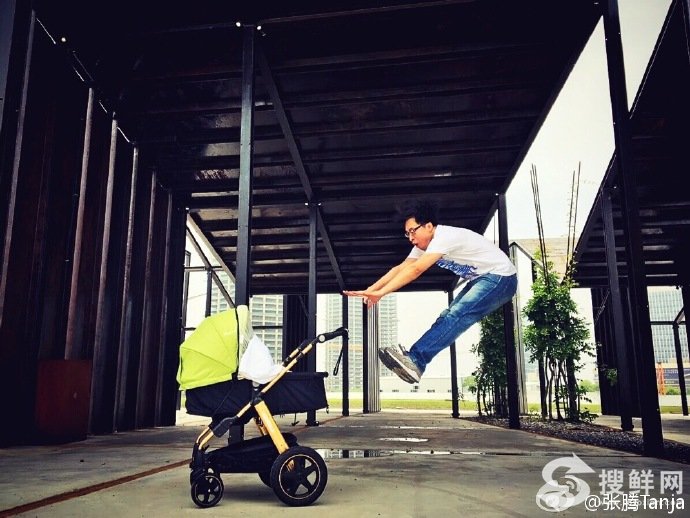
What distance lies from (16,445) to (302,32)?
18.7 ft

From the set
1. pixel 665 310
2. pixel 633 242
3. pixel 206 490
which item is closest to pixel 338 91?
pixel 633 242

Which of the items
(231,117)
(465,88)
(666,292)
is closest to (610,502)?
(465,88)

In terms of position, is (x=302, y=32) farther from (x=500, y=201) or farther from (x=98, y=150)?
(x=500, y=201)

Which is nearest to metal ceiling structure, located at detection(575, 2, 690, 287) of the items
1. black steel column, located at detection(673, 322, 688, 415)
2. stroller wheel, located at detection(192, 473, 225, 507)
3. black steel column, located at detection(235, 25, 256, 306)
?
black steel column, located at detection(673, 322, 688, 415)

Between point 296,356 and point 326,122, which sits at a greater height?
point 326,122

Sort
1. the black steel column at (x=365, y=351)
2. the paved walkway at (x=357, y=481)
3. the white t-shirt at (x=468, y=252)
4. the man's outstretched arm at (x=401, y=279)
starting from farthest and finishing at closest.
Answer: the black steel column at (x=365, y=351)
the white t-shirt at (x=468, y=252)
the man's outstretched arm at (x=401, y=279)
the paved walkway at (x=357, y=481)

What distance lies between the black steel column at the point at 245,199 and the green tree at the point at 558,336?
683cm

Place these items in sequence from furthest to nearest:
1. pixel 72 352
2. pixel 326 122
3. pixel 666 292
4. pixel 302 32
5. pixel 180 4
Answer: pixel 666 292
pixel 326 122
pixel 72 352
pixel 302 32
pixel 180 4

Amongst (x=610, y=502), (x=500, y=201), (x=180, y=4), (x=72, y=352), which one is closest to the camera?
(x=610, y=502)

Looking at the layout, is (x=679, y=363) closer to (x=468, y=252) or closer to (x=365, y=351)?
(x=365, y=351)

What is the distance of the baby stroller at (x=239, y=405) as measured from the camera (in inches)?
97.8

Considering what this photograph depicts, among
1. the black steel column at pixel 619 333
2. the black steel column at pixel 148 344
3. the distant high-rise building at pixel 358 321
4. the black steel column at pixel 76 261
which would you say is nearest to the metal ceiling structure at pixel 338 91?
the black steel column at pixel 148 344

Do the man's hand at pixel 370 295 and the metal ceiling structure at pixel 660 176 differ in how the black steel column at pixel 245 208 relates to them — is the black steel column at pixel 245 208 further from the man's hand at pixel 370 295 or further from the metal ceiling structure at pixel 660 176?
the metal ceiling structure at pixel 660 176

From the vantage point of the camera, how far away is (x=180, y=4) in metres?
5.45
